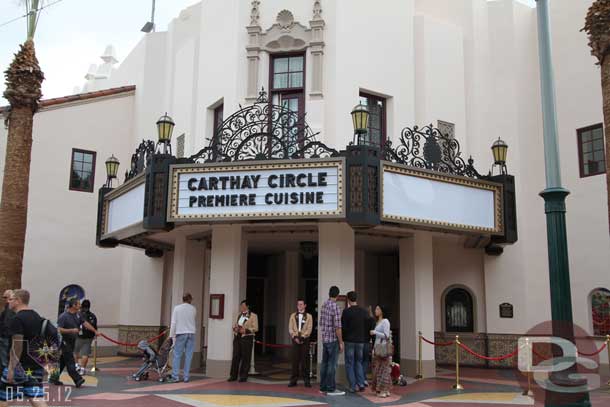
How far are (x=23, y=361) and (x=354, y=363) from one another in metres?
6.15

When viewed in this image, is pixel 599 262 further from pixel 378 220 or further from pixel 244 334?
pixel 244 334

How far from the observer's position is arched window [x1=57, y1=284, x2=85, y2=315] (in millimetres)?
18656

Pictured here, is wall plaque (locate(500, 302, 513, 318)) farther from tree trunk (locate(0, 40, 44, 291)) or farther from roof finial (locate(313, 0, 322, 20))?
tree trunk (locate(0, 40, 44, 291))

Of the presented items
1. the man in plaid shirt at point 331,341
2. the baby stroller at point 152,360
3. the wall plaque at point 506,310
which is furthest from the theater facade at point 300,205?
the man in plaid shirt at point 331,341

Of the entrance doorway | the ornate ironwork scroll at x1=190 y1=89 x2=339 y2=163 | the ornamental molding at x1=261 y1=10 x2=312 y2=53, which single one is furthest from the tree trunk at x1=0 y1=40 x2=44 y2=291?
the entrance doorway

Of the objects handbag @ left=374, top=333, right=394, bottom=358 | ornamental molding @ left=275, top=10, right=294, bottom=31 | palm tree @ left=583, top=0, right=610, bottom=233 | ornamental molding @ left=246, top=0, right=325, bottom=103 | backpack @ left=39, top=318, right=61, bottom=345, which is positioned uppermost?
ornamental molding @ left=275, top=10, right=294, bottom=31

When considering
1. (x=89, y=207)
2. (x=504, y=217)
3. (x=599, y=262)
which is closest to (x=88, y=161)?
(x=89, y=207)

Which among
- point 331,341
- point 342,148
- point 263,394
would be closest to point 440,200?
point 342,148

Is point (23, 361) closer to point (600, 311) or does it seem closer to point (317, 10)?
point (317, 10)

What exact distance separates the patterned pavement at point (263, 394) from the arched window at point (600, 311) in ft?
9.53

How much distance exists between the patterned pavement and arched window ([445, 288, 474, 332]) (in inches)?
112

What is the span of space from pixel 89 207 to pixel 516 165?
519 inches

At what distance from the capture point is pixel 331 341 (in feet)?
37.6

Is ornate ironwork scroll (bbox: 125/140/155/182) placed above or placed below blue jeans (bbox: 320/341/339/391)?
above
